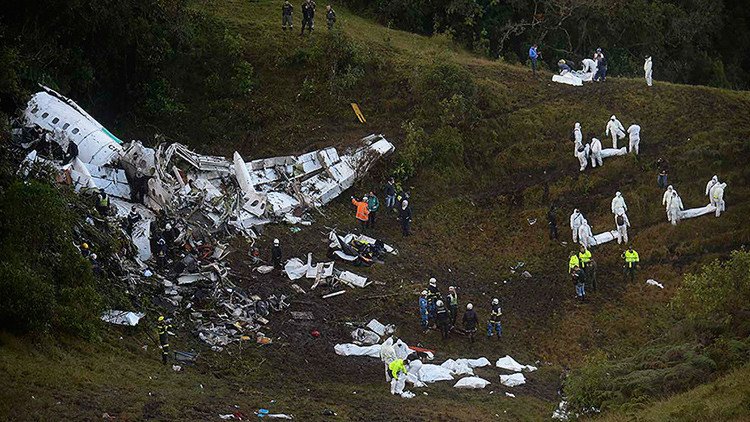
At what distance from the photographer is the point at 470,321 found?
33.3 m

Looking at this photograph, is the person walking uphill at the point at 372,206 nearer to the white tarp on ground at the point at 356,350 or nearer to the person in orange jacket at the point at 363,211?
the person in orange jacket at the point at 363,211

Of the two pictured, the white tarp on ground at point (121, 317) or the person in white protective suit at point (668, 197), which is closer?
the white tarp on ground at point (121, 317)

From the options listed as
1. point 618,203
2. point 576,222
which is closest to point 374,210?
point 576,222

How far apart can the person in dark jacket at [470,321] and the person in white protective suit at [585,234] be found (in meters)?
7.22

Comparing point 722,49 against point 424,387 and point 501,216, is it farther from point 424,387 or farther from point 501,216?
point 424,387

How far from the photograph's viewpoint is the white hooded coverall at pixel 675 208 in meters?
39.0

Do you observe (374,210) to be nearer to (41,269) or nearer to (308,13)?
(308,13)

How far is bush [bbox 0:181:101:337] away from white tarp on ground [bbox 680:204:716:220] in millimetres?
20392

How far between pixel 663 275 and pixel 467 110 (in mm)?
11849

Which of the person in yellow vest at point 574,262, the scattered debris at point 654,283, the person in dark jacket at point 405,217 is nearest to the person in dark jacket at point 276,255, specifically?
the person in dark jacket at point 405,217

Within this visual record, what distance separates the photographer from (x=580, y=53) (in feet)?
185

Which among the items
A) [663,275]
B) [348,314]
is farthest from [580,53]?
[348,314]

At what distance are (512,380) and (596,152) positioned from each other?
45.8ft

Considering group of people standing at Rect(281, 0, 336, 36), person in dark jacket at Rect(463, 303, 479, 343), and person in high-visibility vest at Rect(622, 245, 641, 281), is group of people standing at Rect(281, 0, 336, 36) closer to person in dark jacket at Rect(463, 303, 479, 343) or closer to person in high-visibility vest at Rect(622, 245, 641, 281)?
person in high-visibility vest at Rect(622, 245, 641, 281)
